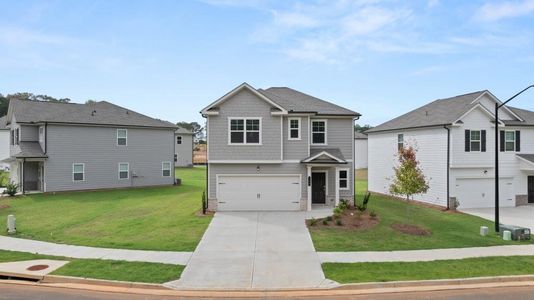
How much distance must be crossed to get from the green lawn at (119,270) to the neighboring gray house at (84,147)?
1946 centimetres

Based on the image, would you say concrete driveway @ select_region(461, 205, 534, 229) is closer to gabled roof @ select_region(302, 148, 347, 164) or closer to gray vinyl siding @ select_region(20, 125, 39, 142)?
gabled roof @ select_region(302, 148, 347, 164)

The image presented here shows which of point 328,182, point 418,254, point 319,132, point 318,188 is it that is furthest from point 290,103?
point 418,254

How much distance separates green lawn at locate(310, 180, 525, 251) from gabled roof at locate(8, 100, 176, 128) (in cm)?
2266

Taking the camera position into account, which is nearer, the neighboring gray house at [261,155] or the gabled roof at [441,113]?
the neighboring gray house at [261,155]

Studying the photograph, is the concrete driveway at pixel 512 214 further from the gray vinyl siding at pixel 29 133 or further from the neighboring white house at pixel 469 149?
the gray vinyl siding at pixel 29 133

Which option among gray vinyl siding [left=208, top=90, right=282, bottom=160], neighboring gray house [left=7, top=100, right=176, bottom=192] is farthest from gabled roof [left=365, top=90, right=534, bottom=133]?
neighboring gray house [left=7, top=100, right=176, bottom=192]

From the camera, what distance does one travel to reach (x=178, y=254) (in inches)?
535

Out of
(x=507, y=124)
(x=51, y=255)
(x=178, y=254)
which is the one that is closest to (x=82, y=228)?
(x=51, y=255)

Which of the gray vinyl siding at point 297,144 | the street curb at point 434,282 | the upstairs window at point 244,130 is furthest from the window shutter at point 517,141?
the street curb at point 434,282

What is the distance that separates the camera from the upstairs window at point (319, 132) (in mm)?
23688

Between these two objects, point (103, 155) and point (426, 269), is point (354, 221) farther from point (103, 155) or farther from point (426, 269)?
point (103, 155)

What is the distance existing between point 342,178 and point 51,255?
1596 centimetres

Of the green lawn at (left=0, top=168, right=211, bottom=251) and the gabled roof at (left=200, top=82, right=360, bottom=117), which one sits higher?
the gabled roof at (left=200, top=82, right=360, bottom=117)

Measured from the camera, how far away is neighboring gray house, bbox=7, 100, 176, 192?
30547 millimetres
